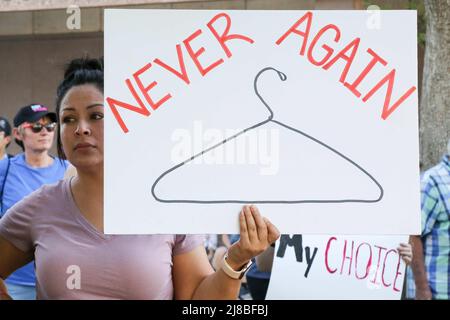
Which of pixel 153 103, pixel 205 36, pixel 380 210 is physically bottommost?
pixel 380 210

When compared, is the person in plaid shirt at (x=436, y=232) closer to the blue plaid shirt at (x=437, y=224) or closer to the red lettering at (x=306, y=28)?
the blue plaid shirt at (x=437, y=224)

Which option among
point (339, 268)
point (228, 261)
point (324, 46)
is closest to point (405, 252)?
point (339, 268)

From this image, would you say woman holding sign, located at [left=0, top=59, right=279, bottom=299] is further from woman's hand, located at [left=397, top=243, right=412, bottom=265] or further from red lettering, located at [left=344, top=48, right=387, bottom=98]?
woman's hand, located at [left=397, top=243, right=412, bottom=265]

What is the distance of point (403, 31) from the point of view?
2043 millimetres

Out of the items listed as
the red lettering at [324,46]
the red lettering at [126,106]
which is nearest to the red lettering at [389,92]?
the red lettering at [324,46]

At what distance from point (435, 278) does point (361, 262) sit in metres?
0.36

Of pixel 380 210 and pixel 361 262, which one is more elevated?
pixel 380 210

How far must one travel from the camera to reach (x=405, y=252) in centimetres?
385

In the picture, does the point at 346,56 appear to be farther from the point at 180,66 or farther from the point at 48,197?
the point at 48,197

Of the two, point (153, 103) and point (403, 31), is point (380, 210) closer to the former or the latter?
point (403, 31)

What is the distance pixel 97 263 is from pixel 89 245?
0.05m

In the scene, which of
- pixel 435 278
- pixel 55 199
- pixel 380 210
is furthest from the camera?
pixel 435 278

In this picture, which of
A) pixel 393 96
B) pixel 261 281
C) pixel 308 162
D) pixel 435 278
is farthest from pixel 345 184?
pixel 261 281
